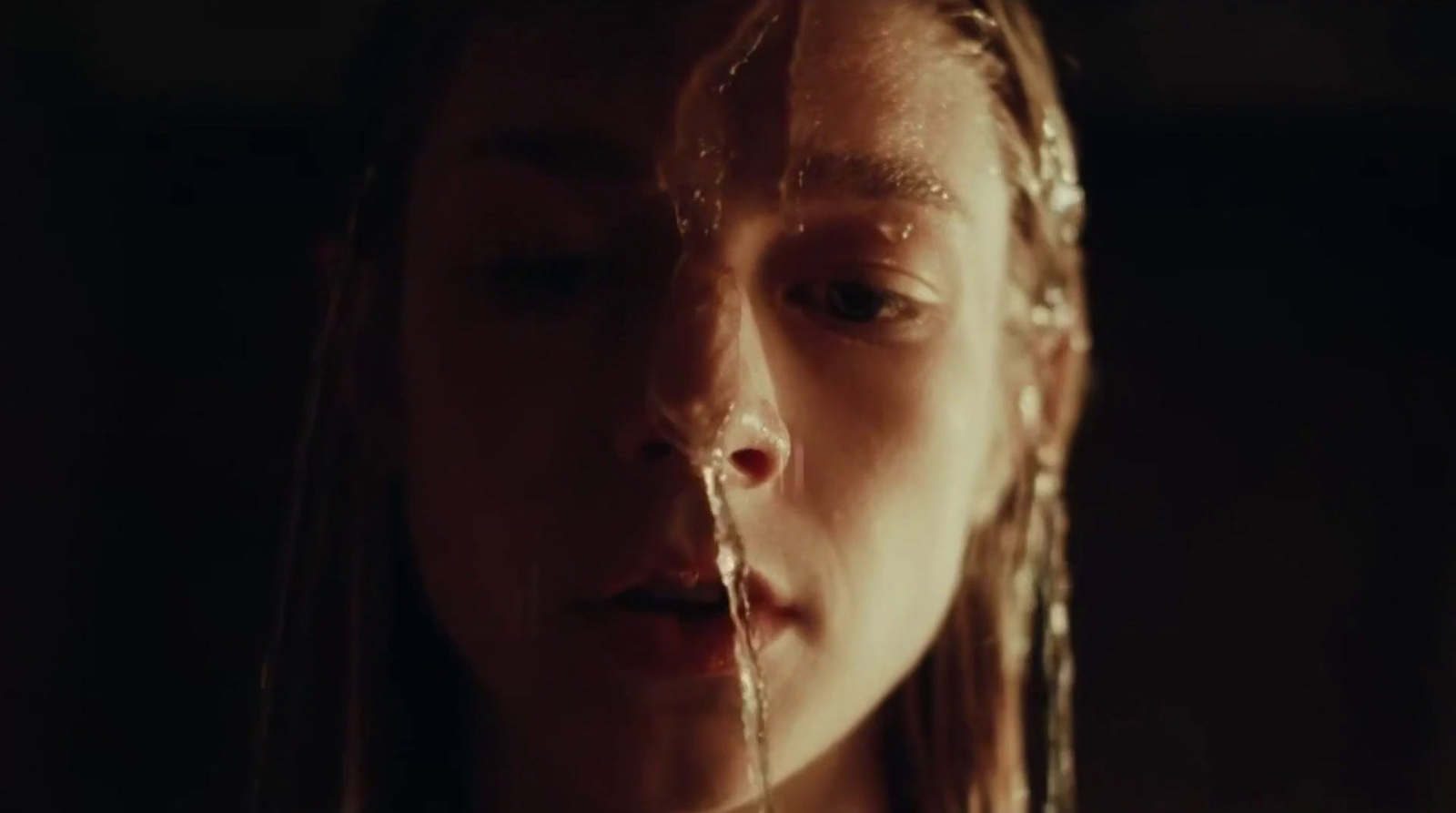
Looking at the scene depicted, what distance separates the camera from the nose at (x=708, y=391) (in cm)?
45

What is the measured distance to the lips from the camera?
1.52 ft

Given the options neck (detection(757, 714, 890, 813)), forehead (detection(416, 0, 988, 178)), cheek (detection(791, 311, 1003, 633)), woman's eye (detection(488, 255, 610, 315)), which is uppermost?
forehead (detection(416, 0, 988, 178))

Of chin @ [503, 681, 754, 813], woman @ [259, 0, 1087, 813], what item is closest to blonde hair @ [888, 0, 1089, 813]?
woman @ [259, 0, 1087, 813]

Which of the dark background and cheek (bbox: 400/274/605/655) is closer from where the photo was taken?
cheek (bbox: 400/274/605/655)

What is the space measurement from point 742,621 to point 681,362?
3.3 inches

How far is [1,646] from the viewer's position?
660mm

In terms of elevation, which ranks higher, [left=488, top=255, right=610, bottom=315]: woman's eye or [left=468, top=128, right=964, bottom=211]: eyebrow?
[left=468, top=128, right=964, bottom=211]: eyebrow

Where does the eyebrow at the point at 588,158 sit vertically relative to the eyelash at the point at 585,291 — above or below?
above

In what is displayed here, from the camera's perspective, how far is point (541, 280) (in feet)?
1.58

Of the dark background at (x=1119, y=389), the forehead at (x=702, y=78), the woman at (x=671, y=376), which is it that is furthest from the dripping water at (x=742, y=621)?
the dark background at (x=1119, y=389)

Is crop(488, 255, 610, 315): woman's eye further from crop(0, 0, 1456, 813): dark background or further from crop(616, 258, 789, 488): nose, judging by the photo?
crop(0, 0, 1456, 813): dark background

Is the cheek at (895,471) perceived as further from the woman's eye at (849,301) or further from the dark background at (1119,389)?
the dark background at (1119,389)

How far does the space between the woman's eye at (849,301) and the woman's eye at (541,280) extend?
66mm

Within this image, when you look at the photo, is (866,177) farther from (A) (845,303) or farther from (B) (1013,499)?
(B) (1013,499)
